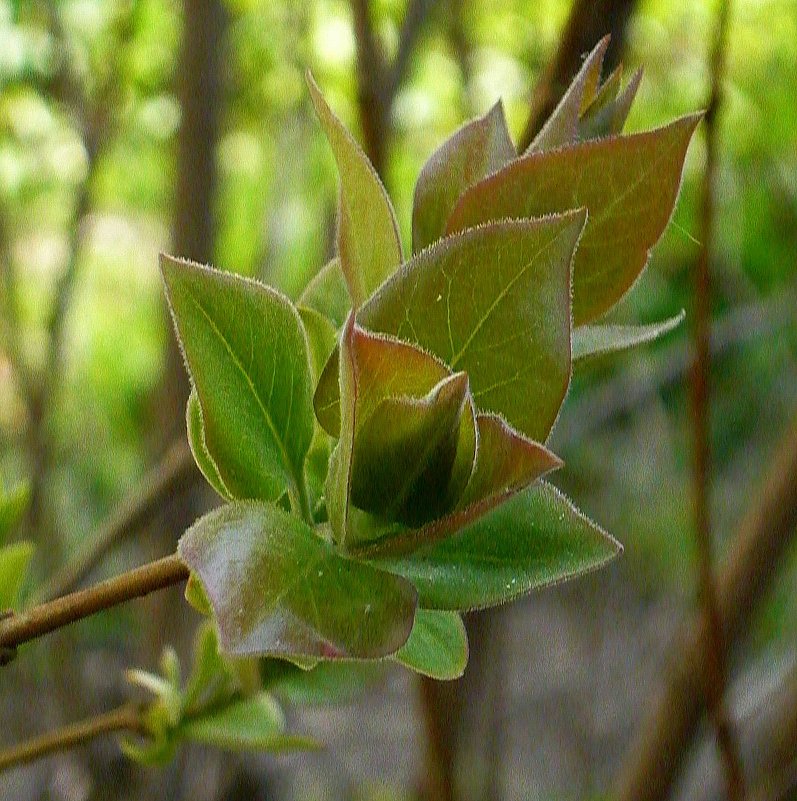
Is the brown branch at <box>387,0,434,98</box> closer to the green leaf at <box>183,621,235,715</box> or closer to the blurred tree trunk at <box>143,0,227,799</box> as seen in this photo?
the blurred tree trunk at <box>143,0,227,799</box>

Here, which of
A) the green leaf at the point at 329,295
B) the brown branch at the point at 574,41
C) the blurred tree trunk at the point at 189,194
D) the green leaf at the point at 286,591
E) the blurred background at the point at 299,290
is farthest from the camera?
the blurred tree trunk at the point at 189,194

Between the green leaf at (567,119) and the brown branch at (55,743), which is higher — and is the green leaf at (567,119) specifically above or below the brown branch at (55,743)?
above

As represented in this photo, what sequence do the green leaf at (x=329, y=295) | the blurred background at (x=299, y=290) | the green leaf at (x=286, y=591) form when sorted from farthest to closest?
1. the blurred background at (x=299, y=290)
2. the green leaf at (x=329, y=295)
3. the green leaf at (x=286, y=591)

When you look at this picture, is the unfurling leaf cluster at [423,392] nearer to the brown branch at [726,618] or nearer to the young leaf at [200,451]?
the young leaf at [200,451]

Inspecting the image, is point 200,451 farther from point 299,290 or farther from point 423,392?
point 299,290

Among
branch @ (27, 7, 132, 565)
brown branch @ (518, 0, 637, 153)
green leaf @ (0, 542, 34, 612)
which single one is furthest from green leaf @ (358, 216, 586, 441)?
branch @ (27, 7, 132, 565)

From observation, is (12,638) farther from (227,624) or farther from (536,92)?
(536,92)

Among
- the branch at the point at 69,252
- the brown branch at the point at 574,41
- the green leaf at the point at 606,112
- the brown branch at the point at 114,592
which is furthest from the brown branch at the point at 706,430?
the branch at the point at 69,252

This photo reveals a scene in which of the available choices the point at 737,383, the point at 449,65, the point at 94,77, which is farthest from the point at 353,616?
the point at 737,383

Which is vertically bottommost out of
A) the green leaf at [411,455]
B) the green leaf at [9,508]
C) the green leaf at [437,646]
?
the green leaf at [9,508]
